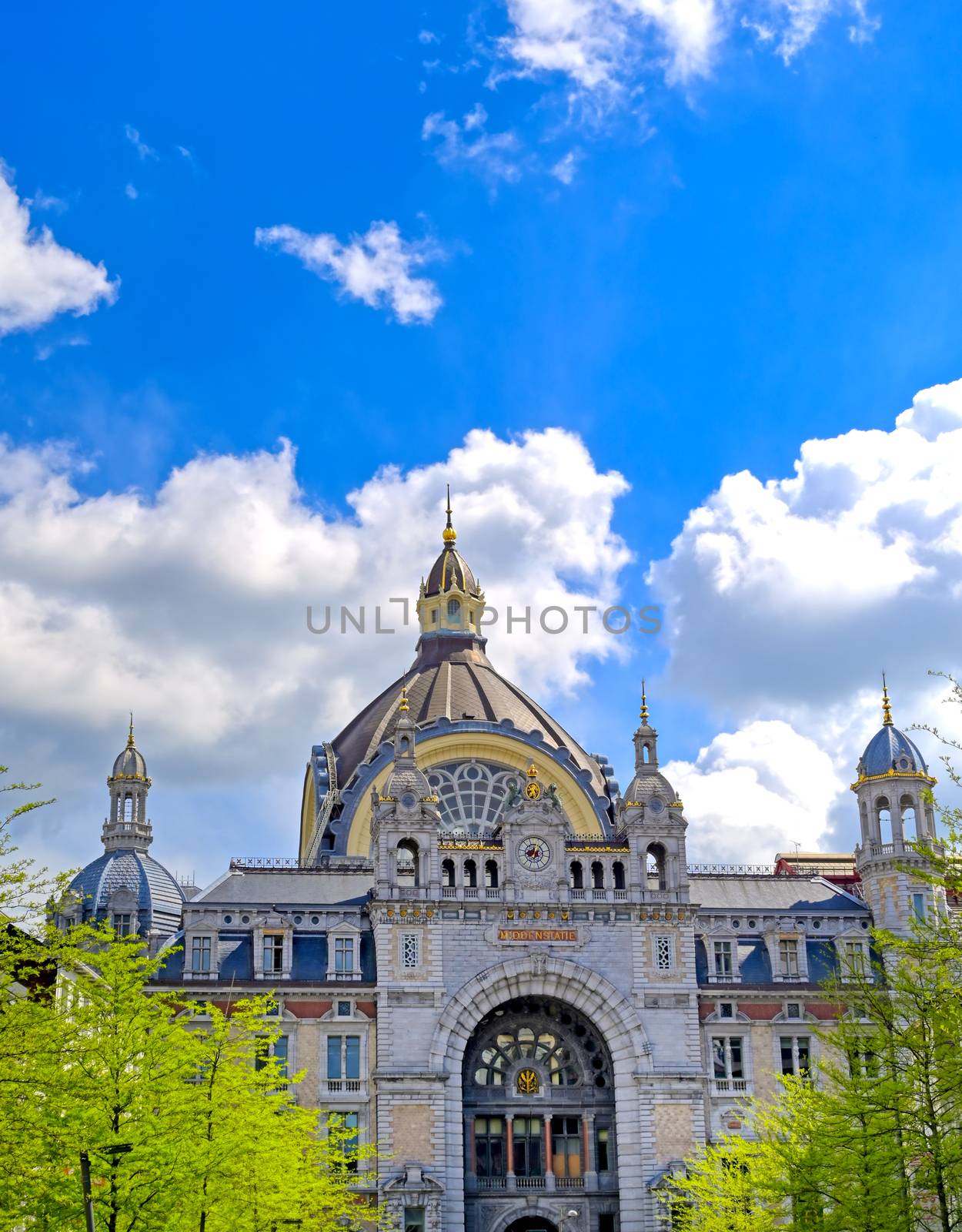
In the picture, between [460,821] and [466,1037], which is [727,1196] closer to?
[466,1037]

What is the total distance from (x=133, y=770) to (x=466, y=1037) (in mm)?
31996

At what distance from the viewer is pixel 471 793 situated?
3664 inches

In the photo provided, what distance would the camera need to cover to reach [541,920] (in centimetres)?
7950

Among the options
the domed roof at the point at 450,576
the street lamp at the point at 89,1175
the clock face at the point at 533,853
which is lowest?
the street lamp at the point at 89,1175

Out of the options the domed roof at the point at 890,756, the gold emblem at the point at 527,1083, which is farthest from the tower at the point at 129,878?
the domed roof at the point at 890,756

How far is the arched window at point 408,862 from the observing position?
263 feet

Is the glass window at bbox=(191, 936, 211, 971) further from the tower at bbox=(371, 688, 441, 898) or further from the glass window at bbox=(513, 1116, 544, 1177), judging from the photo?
the glass window at bbox=(513, 1116, 544, 1177)

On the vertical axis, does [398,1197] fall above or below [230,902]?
below

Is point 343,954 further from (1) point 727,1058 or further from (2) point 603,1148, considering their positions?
(1) point 727,1058

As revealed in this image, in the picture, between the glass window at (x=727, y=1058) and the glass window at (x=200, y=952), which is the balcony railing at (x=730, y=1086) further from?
the glass window at (x=200, y=952)

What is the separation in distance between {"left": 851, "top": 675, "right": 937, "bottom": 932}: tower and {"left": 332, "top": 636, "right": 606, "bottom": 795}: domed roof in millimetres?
16635

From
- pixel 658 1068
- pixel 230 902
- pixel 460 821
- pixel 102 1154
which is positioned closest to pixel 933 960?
pixel 102 1154

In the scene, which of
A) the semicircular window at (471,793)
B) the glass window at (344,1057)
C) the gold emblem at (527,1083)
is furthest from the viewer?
the semicircular window at (471,793)

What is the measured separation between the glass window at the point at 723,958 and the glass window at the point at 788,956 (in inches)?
99.5
